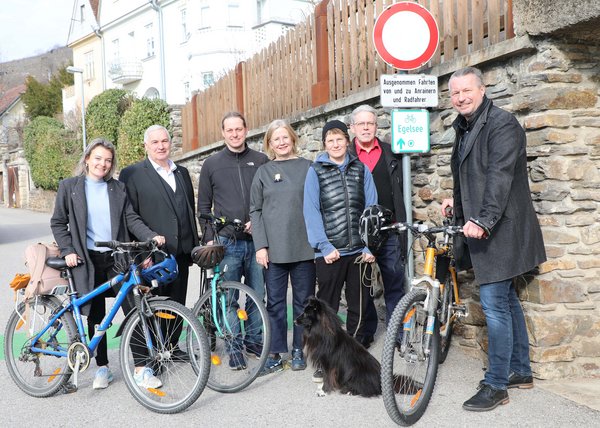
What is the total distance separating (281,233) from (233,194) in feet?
2.10

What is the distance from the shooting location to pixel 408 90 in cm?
541

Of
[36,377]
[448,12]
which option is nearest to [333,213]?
[448,12]

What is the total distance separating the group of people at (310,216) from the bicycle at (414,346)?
316 millimetres

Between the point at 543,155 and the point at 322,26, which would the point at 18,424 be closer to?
the point at 543,155

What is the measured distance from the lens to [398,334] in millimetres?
4164

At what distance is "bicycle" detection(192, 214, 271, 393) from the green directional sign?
146 cm

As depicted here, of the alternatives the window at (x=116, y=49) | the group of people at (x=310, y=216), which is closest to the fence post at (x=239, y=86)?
the group of people at (x=310, y=216)

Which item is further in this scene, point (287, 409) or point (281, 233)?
point (281, 233)

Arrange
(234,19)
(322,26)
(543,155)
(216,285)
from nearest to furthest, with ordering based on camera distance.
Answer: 1. (543,155)
2. (216,285)
3. (322,26)
4. (234,19)

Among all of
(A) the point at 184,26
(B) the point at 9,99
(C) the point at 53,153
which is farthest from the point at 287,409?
(B) the point at 9,99

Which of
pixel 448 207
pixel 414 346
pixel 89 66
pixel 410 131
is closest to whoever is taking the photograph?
pixel 414 346

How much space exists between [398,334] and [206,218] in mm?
1979

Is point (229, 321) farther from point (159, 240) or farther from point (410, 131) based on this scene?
point (410, 131)

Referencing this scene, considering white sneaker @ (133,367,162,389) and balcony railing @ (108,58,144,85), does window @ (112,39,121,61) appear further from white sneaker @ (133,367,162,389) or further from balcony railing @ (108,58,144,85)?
white sneaker @ (133,367,162,389)
